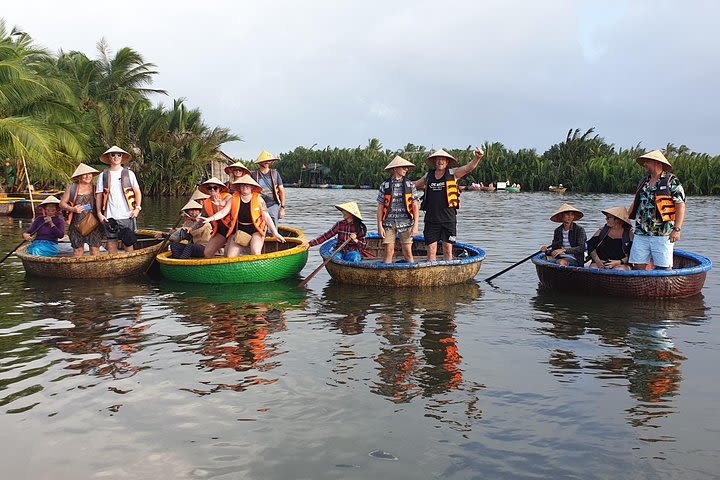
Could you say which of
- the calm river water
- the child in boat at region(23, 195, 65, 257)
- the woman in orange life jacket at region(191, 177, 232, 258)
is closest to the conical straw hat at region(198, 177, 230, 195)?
the woman in orange life jacket at region(191, 177, 232, 258)

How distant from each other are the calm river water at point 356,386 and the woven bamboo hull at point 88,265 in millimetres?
913

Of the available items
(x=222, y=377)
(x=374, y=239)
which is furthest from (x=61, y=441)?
(x=374, y=239)

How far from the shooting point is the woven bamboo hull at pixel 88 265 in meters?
9.80

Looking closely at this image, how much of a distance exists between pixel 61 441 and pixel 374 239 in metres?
7.72

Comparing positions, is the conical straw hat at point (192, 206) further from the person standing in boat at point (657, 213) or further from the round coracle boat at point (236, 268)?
the person standing in boat at point (657, 213)

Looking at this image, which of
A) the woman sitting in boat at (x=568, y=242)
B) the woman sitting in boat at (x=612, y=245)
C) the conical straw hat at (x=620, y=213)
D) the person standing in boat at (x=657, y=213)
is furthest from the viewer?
the woman sitting in boat at (x=568, y=242)

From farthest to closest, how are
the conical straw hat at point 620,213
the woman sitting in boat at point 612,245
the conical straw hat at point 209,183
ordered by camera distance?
the conical straw hat at point 209,183 → the woman sitting in boat at point 612,245 → the conical straw hat at point 620,213

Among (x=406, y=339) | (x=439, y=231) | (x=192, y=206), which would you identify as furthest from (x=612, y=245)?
(x=192, y=206)

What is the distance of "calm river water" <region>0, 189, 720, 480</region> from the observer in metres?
3.98

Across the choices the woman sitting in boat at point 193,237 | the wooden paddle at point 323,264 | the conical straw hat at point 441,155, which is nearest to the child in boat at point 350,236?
the wooden paddle at point 323,264

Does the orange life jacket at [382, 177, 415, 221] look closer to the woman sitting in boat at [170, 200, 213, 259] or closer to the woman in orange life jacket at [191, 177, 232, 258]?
the woman in orange life jacket at [191, 177, 232, 258]

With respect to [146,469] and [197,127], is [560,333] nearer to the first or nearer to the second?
[146,469]

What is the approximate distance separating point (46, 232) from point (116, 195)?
2.02 m

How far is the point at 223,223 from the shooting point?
380 inches
